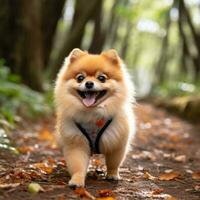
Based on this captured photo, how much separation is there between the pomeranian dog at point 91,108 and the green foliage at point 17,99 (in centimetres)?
435

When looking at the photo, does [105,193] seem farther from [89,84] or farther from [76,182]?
[89,84]

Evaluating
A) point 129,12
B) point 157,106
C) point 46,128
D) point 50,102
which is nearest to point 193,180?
point 46,128

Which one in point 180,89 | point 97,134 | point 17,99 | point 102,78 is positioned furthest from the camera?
point 180,89

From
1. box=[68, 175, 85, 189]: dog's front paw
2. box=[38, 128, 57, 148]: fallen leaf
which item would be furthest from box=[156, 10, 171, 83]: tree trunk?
box=[68, 175, 85, 189]: dog's front paw

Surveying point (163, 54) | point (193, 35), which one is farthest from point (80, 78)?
point (163, 54)

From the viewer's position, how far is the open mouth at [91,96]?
4.86 metres

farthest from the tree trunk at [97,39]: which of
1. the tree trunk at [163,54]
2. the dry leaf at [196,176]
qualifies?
the dry leaf at [196,176]

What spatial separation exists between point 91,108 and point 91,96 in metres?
0.13

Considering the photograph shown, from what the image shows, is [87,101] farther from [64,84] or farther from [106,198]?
[106,198]

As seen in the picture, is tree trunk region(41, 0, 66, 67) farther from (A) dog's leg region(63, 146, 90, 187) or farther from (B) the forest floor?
(A) dog's leg region(63, 146, 90, 187)

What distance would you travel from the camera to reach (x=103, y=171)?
5801mm

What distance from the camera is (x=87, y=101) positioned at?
4871 mm

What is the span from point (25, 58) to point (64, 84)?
7.49m

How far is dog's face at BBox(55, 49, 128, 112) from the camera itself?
484 cm
